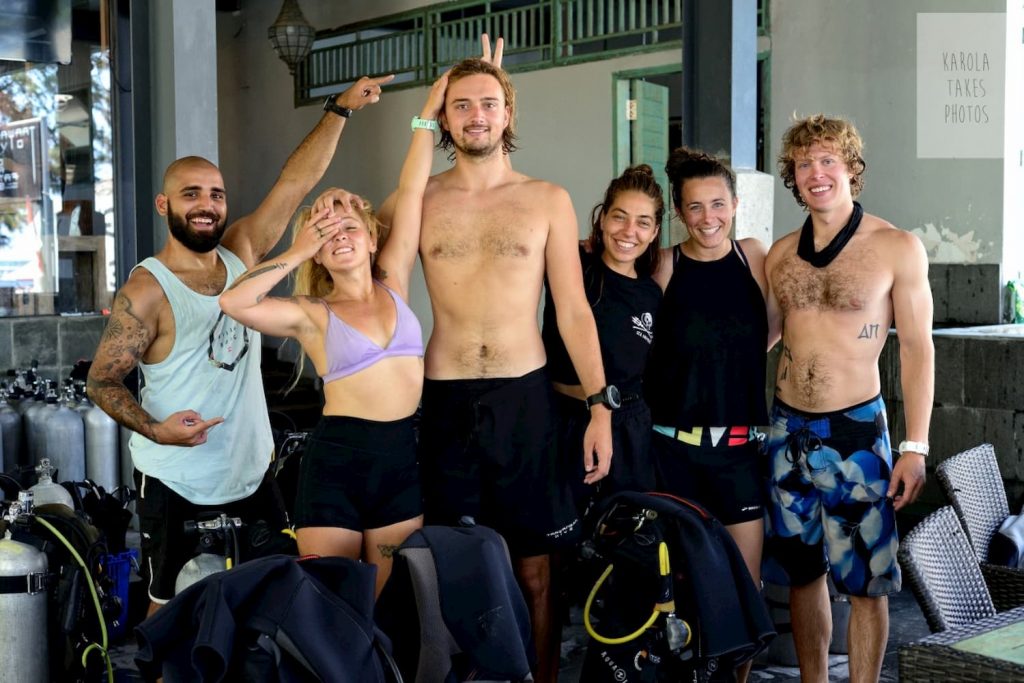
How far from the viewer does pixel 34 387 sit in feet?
22.1

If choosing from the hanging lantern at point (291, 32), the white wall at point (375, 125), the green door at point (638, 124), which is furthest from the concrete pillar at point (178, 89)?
the hanging lantern at point (291, 32)

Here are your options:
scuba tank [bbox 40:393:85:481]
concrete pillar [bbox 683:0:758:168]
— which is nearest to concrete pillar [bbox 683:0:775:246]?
concrete pillar [bbox 683:0:758:168]

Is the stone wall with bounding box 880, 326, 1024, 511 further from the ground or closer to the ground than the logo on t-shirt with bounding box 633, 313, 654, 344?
closer to the ground

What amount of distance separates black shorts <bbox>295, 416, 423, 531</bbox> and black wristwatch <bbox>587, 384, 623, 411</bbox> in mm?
668

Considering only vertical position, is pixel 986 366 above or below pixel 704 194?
below

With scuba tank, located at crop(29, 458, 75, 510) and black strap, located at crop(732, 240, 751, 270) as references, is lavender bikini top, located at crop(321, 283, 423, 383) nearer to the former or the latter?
black strap, located at crop(732, 240, 751, 270)

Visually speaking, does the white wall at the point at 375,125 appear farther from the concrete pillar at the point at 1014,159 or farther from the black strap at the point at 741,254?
the black strap at the point at 741,254

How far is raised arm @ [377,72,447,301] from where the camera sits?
3.59 metres

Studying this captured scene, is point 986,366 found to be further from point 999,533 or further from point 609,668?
point 609,668

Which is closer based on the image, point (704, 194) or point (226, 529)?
point (226, 529)

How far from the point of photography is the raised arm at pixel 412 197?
3592mm

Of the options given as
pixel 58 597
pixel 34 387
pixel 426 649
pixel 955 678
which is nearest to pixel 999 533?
pixel 955 678

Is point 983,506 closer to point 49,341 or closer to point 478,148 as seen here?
point 478,148

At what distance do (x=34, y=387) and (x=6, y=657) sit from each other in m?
3.35
